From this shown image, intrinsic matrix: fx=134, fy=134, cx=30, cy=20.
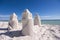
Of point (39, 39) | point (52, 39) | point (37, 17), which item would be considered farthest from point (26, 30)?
point (37, 17)

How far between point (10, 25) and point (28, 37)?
11.1m

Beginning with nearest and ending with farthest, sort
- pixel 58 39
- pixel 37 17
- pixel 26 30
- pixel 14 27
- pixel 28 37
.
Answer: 1. pixel 28 37
2. pixel 26 30
3. pixel 58 39
4. pixel 14 27
5. pixel 37 17

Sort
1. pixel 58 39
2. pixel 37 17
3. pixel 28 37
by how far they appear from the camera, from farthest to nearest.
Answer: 1. pixel 37 17
2. pixel 58 39
3. pixel 28 37

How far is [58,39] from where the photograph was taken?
1733 centimetres

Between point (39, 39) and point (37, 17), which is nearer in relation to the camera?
point (39, 39)

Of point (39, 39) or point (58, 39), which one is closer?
point (39, 39)

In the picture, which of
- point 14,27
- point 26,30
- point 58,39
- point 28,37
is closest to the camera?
point 28,37

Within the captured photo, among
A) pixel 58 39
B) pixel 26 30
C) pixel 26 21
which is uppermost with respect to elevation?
pixel 26 21

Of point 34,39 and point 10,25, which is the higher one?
point 10,25

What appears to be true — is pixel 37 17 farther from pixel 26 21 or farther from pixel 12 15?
pixel 26 21

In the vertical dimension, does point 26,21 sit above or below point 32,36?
above

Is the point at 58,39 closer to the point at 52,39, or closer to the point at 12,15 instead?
the point at 52,39

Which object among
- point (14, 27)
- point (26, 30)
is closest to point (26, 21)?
point (26, 30)

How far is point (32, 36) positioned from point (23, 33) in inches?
50.2
